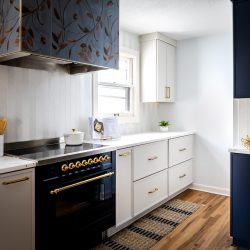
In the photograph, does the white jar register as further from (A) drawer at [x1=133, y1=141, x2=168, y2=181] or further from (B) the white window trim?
(B) the white window trim

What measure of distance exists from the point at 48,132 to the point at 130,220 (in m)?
1.28

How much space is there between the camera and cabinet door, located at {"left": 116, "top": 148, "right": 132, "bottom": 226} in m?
2.50

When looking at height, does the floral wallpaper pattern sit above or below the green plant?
above

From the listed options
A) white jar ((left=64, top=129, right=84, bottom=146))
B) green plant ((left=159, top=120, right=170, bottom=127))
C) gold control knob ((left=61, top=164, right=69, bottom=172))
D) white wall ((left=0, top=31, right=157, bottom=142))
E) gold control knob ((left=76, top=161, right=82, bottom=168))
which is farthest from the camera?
green plant ((left=159, top=120, right=170, bottom=127))

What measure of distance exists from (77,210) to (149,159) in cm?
112

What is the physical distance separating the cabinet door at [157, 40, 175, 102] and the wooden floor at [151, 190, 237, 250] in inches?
63.6

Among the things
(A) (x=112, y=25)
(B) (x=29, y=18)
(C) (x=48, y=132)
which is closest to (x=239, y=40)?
(A) (x=112, y=25)

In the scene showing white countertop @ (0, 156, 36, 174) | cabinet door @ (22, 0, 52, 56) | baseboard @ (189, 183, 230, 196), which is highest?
cabinet door @ (22, 0, 52, 56)

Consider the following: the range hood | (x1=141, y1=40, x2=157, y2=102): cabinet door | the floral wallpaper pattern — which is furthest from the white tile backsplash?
(x1=141, y1=40, x2=157, y2=102): cabinet door

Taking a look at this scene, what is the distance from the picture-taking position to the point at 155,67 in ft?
12.2

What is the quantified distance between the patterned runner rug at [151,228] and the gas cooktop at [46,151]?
0.89 meters

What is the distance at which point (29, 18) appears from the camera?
5.80ft

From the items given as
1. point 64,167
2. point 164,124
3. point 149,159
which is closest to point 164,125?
point 164,124

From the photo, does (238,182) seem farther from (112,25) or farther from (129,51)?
(129,51)
